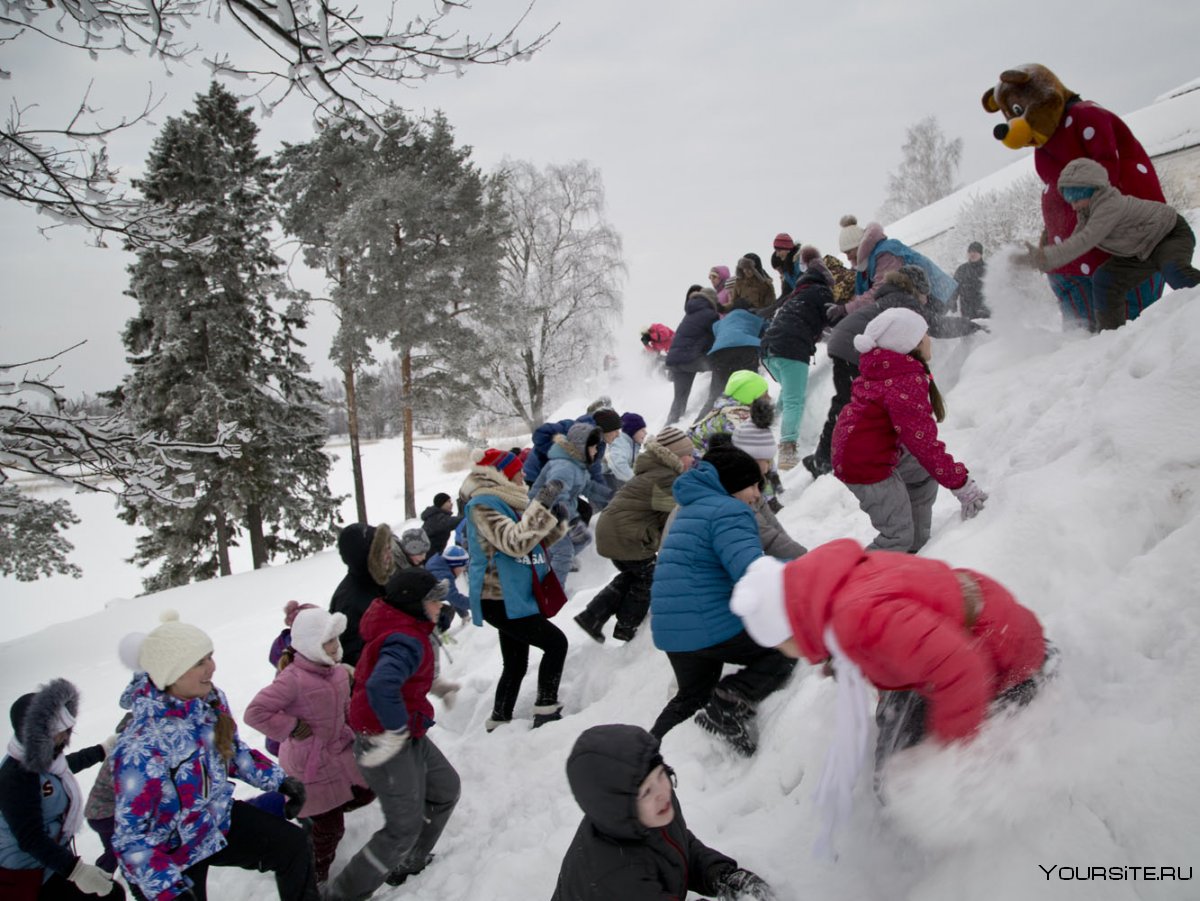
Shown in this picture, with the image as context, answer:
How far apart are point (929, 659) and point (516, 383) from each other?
77.4ft

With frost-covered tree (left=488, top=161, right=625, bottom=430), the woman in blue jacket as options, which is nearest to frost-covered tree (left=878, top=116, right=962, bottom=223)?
frost-covered tree (left=488, top=161, right=625, bottom=430)

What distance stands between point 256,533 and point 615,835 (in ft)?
55.0

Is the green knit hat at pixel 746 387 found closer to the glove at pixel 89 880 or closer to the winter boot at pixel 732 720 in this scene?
the winter boot at pixel 732 720

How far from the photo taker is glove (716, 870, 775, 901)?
86.8 inches

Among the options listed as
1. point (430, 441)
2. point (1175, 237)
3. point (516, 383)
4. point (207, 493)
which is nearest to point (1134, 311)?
point (1175, 237)

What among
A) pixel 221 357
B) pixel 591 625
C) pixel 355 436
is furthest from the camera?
pixel 355 436

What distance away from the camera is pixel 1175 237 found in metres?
4.26

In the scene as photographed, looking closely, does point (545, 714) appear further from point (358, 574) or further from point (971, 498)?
point (971, 498)

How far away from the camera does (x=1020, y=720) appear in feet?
6.39

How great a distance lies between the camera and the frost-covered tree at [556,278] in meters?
25.0

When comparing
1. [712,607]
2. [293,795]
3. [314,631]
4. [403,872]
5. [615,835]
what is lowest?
[403,872]

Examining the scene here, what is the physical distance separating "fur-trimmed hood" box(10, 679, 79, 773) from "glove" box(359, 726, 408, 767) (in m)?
1.44

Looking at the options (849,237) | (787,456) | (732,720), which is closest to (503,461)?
(732,720)

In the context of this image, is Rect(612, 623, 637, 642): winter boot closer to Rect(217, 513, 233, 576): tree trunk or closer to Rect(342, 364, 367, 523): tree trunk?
Rect(217, 513, 233, 576): tree trunk
